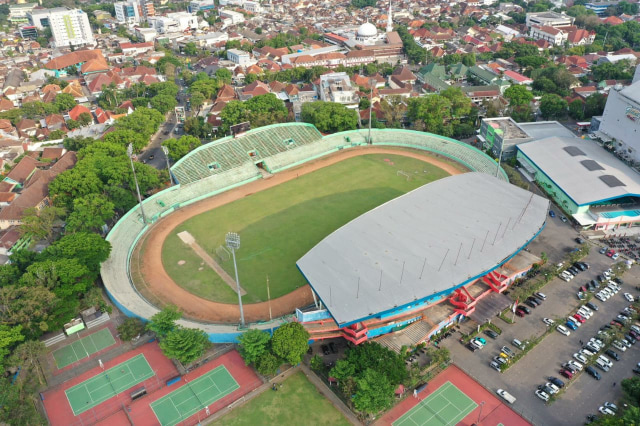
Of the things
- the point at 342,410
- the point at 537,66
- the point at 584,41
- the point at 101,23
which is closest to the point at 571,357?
the point at 342,410

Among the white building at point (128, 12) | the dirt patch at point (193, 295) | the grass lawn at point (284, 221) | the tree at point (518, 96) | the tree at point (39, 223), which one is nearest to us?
the dirt patch at point (193, 295)

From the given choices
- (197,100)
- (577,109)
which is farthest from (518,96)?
(197,100)

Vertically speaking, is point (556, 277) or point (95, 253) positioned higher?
point (95, 253)

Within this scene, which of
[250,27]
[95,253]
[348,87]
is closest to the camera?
[95,253]

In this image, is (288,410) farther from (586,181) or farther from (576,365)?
(586,181)

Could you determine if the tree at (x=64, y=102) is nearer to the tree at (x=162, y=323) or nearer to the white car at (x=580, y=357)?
the tree at (x=162, y=323)

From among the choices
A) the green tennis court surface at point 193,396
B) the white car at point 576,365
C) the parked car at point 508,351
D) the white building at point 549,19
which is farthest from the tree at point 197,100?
the white building at point 549,19

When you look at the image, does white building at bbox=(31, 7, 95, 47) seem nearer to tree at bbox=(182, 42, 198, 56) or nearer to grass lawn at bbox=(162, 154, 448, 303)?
tree at bbox=(182, 42, 198, 56)

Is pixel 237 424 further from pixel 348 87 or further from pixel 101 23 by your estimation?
pixel 101 23
